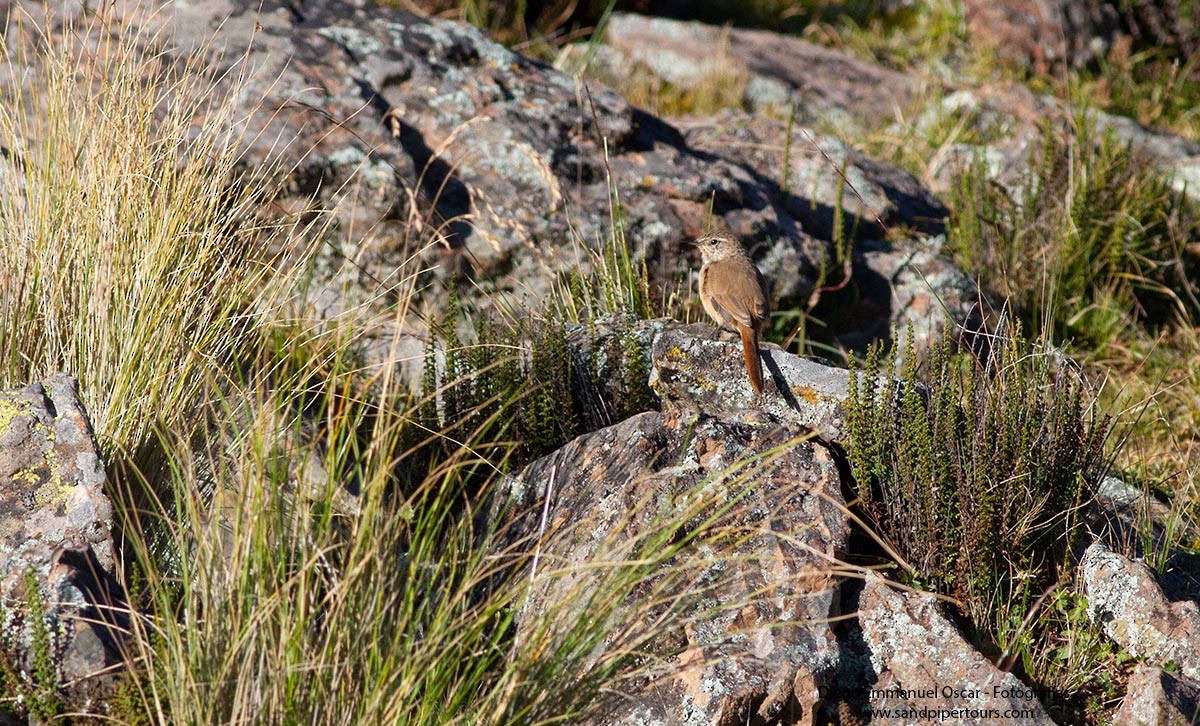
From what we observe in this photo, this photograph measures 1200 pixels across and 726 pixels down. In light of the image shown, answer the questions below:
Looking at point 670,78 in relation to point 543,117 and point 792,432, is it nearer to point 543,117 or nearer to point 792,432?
point 543,117

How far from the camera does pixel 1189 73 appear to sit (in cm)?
915

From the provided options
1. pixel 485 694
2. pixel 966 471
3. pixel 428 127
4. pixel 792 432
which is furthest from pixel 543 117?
pixel 485 694

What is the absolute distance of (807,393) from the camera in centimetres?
375

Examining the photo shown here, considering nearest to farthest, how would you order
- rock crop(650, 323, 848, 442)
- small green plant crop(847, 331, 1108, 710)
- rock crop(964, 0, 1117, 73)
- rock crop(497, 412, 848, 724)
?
rock crop(497, 412, 848, 724) < small green plant crop(847, 331, 1108, 710) < rock crop(650, 323, 848, 442) < rock crop(964, 0, 1117, 73)

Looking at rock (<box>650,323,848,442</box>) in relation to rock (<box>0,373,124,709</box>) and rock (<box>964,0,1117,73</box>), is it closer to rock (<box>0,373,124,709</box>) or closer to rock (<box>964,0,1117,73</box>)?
rock (<box>0,373,124,709</box>)

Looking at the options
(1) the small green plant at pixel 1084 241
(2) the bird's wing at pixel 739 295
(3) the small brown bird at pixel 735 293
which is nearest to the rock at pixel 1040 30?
(1) the small green plant at pixel 1084 241

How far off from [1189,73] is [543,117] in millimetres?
6308

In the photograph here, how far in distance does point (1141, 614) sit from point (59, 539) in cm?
287

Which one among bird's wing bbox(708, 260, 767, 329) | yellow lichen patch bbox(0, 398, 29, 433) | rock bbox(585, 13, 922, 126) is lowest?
rock bbox(585, 13, 922, 126)

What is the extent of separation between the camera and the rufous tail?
3770 mm

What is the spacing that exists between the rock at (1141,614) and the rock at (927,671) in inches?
17.2

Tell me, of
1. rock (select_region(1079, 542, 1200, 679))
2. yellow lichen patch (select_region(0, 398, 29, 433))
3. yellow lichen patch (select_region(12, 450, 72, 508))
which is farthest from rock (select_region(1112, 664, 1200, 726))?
yellow lichen patch (select_region(0, 398, 29, 433))

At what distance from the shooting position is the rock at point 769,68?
828 centimetres

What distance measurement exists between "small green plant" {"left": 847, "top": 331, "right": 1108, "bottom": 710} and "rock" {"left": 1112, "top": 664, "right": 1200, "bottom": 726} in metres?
0.34
